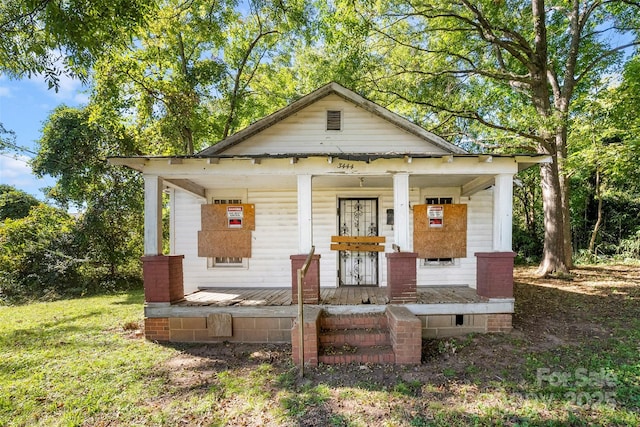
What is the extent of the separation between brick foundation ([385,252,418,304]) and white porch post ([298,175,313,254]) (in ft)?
4.85

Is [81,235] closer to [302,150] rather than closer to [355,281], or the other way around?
[302,150]

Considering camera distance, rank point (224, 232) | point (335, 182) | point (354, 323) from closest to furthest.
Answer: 1. point (354, 323)
2. point (335, 182)
3. point (224, 232)

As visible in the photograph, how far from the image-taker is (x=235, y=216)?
7281 mm

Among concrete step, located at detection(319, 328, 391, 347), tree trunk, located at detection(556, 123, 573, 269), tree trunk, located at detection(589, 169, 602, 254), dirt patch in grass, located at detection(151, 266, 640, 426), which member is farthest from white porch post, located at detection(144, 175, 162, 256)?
tree trunk, located at detection(589, 169, 602, 254)

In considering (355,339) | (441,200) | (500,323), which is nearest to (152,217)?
(355,339)

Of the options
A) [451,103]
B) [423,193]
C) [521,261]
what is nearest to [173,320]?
[423,193]

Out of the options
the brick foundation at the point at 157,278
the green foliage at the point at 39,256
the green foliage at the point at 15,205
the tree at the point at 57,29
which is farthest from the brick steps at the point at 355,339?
the green foliage at the point at 15,205

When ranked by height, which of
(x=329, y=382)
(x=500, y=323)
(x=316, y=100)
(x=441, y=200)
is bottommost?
(x=329, y=382)

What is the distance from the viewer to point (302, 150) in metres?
7.69

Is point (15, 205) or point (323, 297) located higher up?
point (15, 205)

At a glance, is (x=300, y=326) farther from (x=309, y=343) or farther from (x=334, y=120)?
(x=334, y=120)

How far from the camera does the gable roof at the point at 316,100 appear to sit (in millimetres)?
7457

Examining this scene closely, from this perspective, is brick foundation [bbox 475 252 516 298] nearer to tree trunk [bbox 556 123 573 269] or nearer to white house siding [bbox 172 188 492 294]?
white house siding [bbox 172 188 492 294]

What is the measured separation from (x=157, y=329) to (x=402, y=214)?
16.1ft
